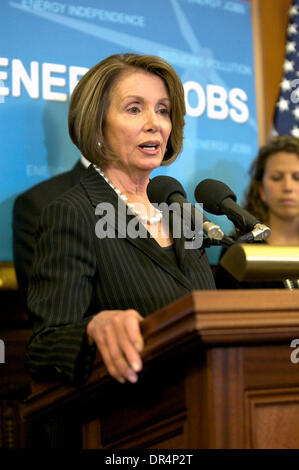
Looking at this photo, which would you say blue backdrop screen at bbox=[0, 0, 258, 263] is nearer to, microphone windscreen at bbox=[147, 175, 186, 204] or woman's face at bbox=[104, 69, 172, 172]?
woman's face at bbox=[104, 69, 172, 172]

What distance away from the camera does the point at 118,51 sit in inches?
125

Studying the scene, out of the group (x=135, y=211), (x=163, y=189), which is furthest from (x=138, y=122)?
(x=163, y=189)

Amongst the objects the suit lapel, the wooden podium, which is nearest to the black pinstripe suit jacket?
the suit lapel

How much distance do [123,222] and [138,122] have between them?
1.15ft

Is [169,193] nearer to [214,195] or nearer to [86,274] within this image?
[214,195]

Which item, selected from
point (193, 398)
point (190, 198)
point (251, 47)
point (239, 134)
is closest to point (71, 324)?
point (193, 398)

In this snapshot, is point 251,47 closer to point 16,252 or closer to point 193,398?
point 16,252

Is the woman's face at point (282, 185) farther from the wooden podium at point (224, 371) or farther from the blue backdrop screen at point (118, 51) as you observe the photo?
the wooden podium at point (224, 371)

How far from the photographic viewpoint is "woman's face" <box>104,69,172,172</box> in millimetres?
1948

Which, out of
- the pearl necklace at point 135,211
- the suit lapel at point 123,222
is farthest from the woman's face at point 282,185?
the suit lapel at point 123,222

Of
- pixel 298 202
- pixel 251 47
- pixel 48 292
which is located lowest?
pixel 48 292

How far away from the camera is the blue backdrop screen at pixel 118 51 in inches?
114

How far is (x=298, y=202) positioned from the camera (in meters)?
3.29
